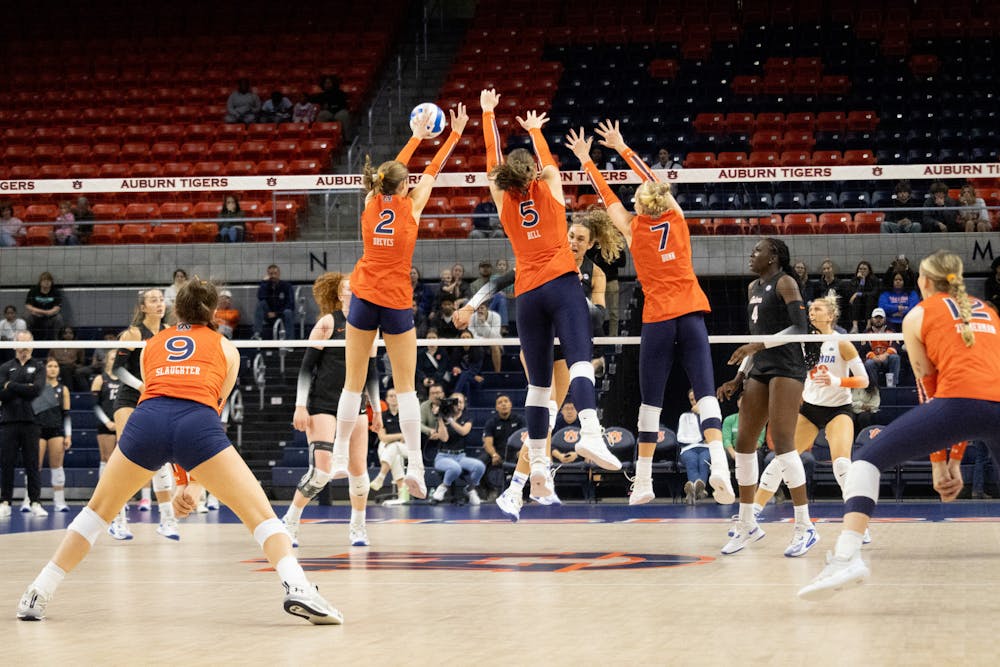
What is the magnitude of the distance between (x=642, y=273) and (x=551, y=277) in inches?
26.4

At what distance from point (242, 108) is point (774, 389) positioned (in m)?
16.7

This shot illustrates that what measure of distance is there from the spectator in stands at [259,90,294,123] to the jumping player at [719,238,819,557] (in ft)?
51.6

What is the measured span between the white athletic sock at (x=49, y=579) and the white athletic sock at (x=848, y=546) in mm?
3874

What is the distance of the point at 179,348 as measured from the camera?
6.21 m

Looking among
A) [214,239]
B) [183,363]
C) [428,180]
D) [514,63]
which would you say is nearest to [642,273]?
[428,180]

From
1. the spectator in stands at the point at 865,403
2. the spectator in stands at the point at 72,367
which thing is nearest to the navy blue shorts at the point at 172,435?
the spectator in stands at the point at 865,403

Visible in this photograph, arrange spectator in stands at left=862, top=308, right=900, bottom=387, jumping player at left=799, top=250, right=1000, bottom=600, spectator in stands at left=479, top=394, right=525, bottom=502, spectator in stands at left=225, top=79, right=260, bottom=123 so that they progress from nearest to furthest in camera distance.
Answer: jumping player at left=799, top=250, right=1000, bottom=600 < spectator in stands at left=479, top=394, right=525, bottom=502 < spectator in stands at left=862, top=308, right=900, bottom=387 < spectator in stands at left=225, top=79, right=260, bottom=123

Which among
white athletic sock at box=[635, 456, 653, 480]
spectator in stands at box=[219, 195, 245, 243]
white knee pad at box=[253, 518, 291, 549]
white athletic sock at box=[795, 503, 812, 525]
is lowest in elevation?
white athletic sock at box=[795, 503, 812, 525]

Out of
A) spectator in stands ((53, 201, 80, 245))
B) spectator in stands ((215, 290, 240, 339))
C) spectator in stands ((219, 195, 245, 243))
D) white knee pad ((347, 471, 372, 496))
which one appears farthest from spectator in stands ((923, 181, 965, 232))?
spectator in stands ((53, 201, 80, 245))

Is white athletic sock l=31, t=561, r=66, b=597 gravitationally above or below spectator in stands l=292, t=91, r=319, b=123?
below

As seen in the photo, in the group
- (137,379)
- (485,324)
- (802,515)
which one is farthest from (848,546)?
(485,324)

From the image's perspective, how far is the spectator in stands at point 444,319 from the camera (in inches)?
644

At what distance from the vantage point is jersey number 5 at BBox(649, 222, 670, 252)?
8234 millimetres

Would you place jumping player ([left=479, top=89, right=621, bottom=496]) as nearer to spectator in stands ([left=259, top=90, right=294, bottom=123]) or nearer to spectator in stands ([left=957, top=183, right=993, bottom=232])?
spectator in stands ([left=957, top=183, right=993, bottom=232])
